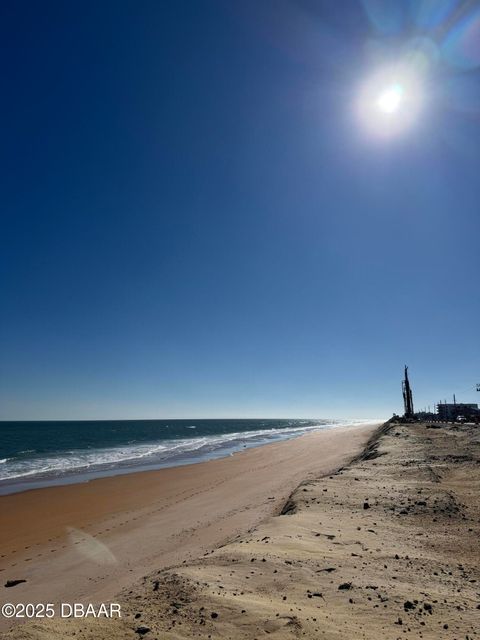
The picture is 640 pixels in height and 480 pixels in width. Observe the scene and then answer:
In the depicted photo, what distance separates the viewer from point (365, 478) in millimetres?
12445

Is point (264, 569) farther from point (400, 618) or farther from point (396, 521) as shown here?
point (396, 521)

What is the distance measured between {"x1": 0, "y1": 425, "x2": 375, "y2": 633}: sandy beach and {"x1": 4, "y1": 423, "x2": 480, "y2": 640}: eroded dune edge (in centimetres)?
259

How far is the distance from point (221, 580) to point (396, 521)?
4.60 meters

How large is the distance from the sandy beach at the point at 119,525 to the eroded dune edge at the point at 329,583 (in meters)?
2.59

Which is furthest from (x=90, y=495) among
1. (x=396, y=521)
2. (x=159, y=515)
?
(x=396, y=521)

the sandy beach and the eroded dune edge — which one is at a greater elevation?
the eroded dune edge

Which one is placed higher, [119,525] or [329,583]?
[329,583]

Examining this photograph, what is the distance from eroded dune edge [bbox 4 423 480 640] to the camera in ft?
13.4

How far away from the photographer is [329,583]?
206 inches

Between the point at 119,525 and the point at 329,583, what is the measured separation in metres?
10.1

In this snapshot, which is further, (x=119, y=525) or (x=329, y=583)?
(x=119, y=525)

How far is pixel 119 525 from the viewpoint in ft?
43.1

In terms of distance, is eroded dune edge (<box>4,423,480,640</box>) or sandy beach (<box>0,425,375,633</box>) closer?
eroded dune edge (<box>4,423,480,640</box>)

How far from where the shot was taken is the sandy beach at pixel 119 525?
8.57m
